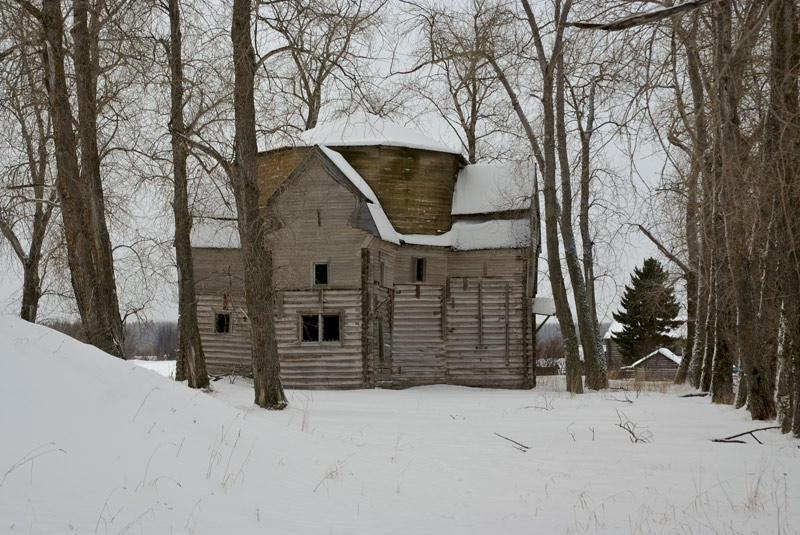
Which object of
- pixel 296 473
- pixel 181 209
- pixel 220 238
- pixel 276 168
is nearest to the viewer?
pixel 296 473

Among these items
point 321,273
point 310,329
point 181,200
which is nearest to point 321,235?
point 321,273

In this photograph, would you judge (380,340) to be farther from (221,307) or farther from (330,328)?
(221,307)

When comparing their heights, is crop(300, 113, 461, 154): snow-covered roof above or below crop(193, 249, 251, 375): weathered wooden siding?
above

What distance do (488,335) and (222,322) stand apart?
10.1m

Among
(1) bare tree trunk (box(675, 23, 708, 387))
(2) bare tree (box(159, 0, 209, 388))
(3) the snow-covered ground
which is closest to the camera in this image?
(3) the snow-covered ground

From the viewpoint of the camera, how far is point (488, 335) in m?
29.3

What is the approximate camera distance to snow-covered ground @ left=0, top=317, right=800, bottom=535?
19.9 ft

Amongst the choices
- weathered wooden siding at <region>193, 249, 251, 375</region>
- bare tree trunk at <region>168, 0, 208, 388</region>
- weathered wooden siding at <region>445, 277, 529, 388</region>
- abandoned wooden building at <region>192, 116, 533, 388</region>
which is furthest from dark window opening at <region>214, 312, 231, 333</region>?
bare tree trunk at <region>168, 0, 208, 388</region>

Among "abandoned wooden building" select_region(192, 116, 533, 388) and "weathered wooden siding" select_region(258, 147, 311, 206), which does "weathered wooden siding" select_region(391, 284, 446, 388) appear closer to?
"abandoned wooden building" select_region(192, 116, 533, 388)

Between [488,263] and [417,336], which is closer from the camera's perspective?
[417,336]

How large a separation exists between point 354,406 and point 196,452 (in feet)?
36.7

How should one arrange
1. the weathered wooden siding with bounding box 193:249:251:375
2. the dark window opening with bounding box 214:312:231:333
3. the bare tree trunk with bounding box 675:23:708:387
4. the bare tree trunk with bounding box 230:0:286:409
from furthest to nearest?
the dark window opening with bounding box 214:312:231:333 < the weathered wooden siding with bounding box 193:249:251:375 < the bare tree trunk with bounding box 230:0:286:409 < the bare tree trunk with bounding box 675:23:708:387

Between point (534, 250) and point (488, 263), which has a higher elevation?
point (534, 250)

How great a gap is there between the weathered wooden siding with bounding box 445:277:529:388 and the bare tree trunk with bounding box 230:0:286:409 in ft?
49.0
